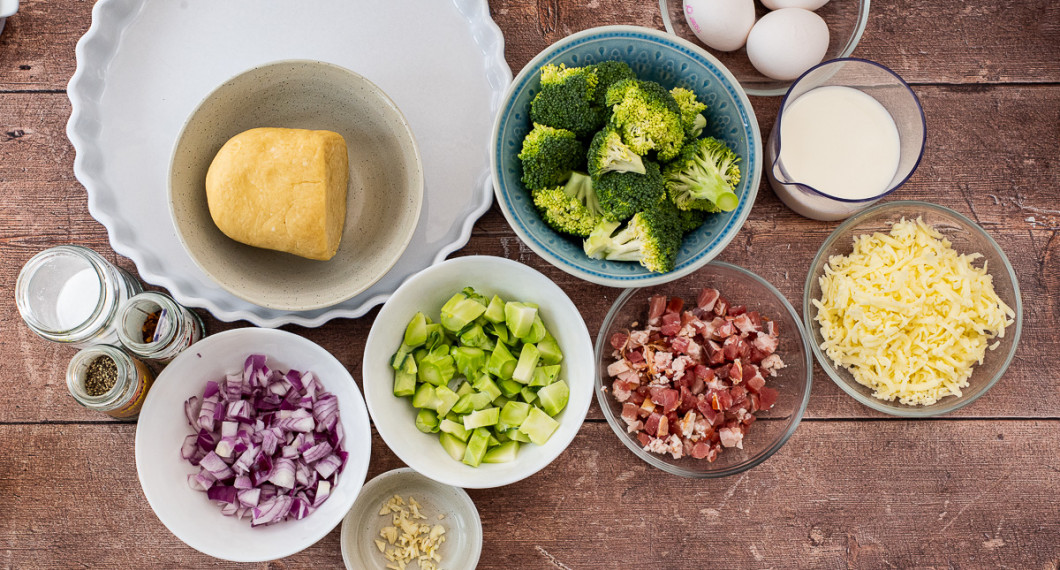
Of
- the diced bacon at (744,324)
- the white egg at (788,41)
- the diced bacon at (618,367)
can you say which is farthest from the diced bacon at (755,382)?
the white egg at (788,41)

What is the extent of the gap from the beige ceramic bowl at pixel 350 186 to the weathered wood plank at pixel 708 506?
1.73ft

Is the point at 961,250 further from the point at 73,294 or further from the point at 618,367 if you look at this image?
the point at 73,294

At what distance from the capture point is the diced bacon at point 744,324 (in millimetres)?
1735

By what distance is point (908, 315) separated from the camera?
5.37ft

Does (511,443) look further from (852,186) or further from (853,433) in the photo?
(852,186)

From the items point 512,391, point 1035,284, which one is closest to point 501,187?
point 512,391

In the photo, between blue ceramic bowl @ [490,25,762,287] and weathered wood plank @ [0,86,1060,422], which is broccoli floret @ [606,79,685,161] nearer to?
blue ceramic bowl @ [490,25,762,287]

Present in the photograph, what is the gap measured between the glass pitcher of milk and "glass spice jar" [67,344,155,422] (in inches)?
67.0

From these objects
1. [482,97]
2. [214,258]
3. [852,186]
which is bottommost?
[852,186]

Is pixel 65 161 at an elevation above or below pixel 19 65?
below

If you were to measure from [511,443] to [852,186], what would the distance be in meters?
1.11

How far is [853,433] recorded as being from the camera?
1813 mm

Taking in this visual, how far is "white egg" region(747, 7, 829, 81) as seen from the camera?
1609mm

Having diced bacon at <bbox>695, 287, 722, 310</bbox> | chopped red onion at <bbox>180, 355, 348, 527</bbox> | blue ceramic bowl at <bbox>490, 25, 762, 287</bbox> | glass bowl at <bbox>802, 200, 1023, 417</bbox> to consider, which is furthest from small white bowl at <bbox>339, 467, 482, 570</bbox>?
glass bowl at <bbox>802, 200, 1023, 417</bbox>
